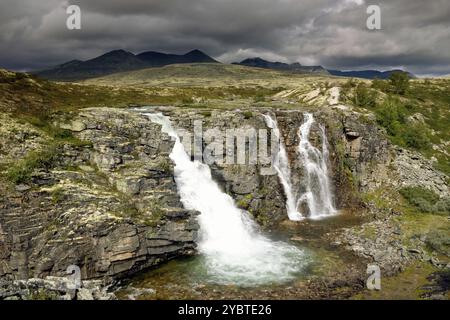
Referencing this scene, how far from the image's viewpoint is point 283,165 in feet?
147

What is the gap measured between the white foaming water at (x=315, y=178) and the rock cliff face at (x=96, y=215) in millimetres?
18044

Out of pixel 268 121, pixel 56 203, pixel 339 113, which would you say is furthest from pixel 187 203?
pixel 339 113

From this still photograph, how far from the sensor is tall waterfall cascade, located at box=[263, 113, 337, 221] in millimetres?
43344

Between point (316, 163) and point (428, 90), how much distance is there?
62.1 m

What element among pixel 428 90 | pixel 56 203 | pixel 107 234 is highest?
pixel 428 90

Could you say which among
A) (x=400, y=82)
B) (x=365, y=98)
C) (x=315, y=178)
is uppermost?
(x=400, y=82)

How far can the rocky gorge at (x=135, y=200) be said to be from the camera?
25.9m

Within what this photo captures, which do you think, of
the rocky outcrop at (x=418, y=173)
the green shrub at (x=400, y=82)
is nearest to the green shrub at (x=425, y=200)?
the rocky outcrop at (x=418, y=173)

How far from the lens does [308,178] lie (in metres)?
45.1

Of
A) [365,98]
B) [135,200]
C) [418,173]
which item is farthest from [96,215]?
[365,98]

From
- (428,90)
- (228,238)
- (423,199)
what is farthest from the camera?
(428,90)

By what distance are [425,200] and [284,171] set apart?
1749 centimetres

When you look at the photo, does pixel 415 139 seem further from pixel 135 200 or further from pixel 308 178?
pixel 135 200
